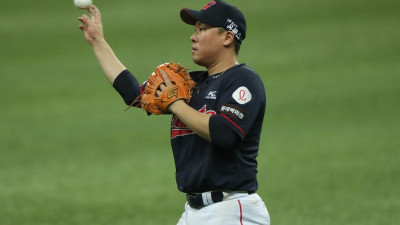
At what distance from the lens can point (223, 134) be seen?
15.5ft

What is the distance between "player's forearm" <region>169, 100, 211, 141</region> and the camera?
470 cm

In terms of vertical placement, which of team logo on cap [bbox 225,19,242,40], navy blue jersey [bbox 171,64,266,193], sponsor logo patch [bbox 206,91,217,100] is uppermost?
team logo on cap [bbox 225,19,242,40]

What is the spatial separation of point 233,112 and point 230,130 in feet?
0.37

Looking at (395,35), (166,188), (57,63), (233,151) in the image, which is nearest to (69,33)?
(57,63)

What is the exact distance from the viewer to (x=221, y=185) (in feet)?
16.3

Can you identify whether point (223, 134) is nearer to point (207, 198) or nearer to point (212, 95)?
point (212, 95)

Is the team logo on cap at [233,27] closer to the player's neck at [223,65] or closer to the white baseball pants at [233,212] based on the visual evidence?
the player's neck at [223,65]

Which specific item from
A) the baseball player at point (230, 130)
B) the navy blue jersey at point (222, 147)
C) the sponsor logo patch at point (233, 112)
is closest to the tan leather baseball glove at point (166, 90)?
the baseball player at point (230, 130)

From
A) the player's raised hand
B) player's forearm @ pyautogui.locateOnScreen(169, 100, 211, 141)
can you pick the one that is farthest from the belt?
the player's raised hand

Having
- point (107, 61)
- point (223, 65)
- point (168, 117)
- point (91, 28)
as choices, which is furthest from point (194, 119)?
point (168, 117)

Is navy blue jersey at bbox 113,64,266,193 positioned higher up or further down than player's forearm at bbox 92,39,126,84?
further down

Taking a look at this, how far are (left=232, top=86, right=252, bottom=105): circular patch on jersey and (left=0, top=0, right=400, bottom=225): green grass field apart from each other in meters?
4.65

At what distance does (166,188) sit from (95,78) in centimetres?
664

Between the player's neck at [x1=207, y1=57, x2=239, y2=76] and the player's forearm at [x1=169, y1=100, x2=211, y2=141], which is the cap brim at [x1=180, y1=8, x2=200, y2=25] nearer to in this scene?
the player's neck at [x1=207, y1=57, x2=239, y2=76]
